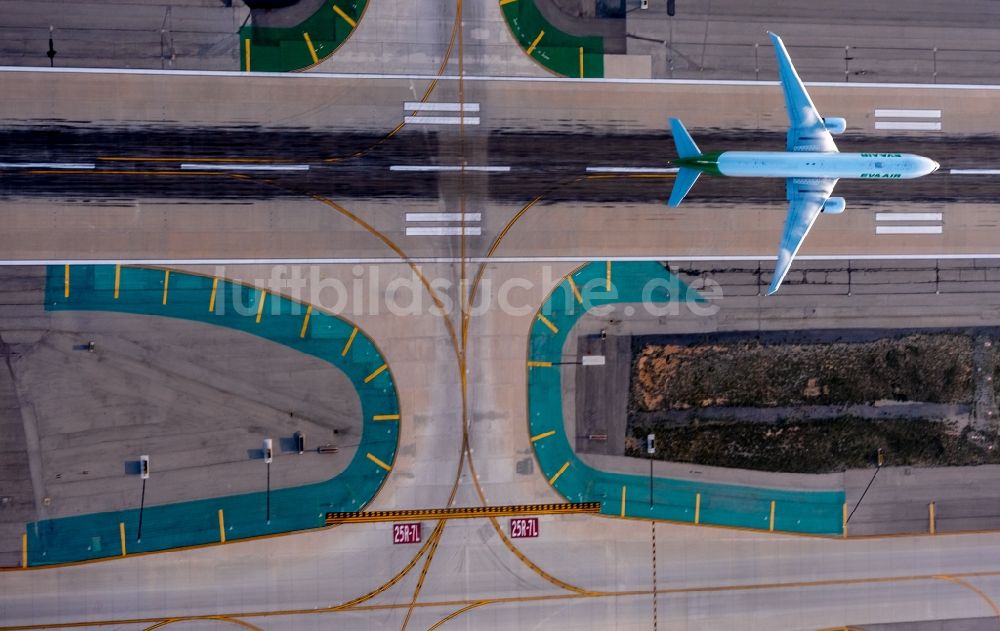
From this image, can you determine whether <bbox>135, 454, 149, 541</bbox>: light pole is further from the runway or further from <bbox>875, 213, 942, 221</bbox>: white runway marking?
<bbox>875, 213, 942, 221</bbox>: white runway marking

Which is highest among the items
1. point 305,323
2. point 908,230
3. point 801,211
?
point 801,211

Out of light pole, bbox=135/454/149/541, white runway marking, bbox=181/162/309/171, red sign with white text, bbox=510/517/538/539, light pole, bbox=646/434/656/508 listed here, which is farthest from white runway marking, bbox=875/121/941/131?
light pole, bbox=135/454/149/541

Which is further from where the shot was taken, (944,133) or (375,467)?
(944,133)

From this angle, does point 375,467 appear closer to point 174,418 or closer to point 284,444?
point 284,444

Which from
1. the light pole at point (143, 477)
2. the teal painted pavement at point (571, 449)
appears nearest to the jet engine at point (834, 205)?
the teal painted pavement at point (571, 449)

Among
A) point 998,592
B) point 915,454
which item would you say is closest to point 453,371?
point 915,454

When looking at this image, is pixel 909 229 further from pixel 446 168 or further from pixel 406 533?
pixel 406 533

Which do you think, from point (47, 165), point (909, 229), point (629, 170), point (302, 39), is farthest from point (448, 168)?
point (909, 229)
